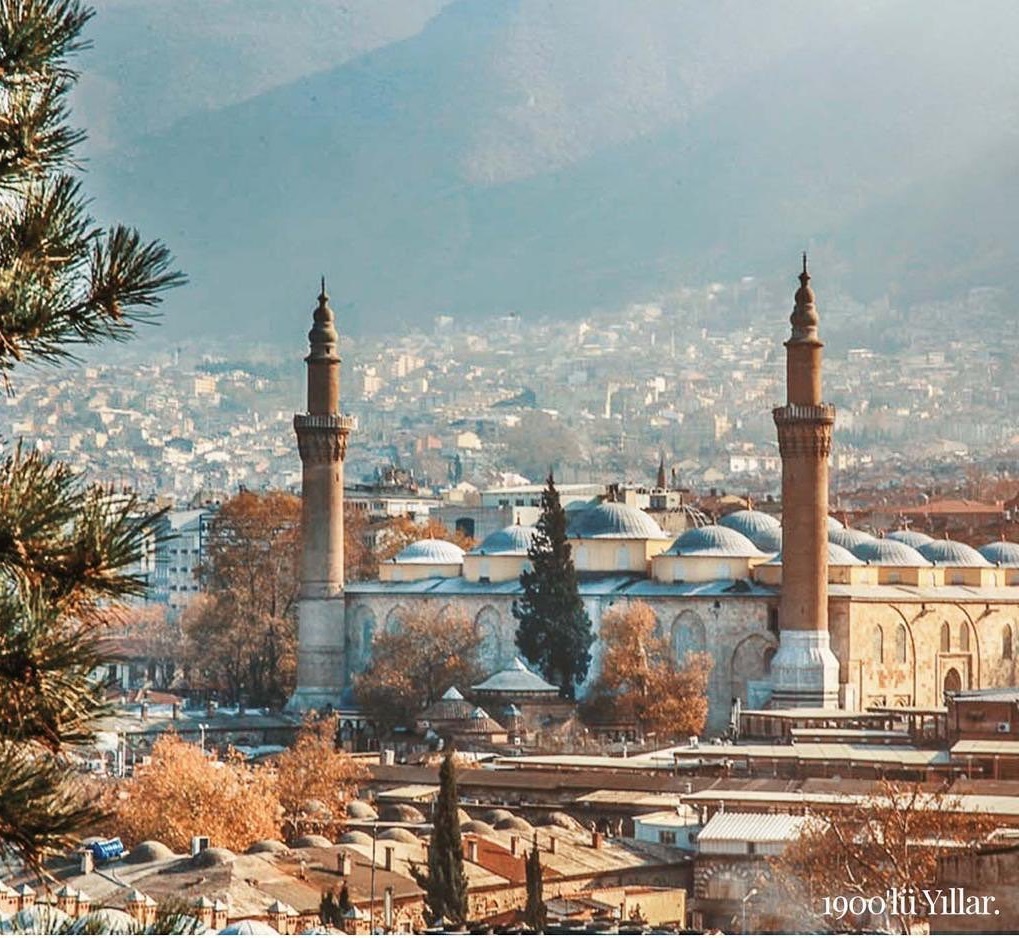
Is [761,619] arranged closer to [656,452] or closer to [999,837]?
[999,837]

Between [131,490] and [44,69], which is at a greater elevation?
[44,69]

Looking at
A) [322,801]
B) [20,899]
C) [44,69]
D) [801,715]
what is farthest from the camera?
[801,715]

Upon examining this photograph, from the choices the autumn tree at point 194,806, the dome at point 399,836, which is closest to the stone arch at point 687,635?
the autumn tree at point 194,806

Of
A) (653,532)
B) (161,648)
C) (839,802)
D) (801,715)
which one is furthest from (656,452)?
(839,802)

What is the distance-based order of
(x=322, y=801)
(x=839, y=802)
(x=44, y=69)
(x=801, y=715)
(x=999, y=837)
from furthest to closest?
(x=801, y=715) < (x=322, y=801) < (x=839, y=802) < (x=999, y=837) < (x=44, y=69)

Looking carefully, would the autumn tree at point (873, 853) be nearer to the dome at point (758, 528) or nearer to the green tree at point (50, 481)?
the green tree at point (50, 481)

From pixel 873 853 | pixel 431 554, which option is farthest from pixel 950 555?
pixel 873 853

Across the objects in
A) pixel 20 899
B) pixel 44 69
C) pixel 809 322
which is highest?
pixel 809 322
